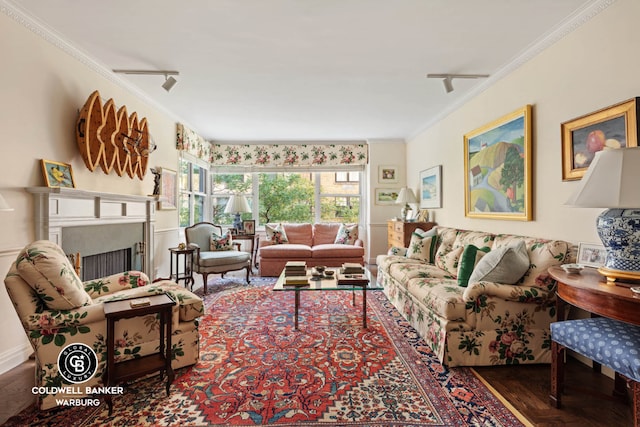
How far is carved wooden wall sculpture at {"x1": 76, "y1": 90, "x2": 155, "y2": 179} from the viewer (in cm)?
288

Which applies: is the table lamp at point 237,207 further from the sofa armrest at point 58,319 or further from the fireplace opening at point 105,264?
the sofa armrest at point 58,319

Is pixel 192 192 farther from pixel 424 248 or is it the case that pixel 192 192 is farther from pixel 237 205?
pixel 424 248

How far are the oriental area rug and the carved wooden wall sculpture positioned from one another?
77.2 inches

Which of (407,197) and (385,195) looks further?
(385,195)

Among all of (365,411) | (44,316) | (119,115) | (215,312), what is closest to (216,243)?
(215,312)

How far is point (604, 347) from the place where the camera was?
150cm

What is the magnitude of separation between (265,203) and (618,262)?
5.84 m

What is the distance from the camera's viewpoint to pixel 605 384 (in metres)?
2.03

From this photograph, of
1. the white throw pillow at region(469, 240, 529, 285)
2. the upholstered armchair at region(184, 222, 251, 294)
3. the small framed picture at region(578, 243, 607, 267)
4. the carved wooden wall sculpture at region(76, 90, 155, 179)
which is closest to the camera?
the small framed picture at region(578, 243, 607, 267)

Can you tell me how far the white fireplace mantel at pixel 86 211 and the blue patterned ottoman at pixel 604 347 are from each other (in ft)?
11.8

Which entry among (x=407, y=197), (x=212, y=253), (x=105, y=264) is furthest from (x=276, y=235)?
(x=105, y=264)

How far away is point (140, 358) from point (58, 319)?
530 millimetres

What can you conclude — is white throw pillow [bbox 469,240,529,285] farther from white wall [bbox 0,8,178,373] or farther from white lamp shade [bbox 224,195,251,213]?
white lamp shade [bbox 224,195,251,213]

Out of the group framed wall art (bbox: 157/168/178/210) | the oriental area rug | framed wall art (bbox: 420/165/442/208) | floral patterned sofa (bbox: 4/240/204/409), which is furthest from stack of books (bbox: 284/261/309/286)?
framed wall art (bbox: 420/165/442/208)
